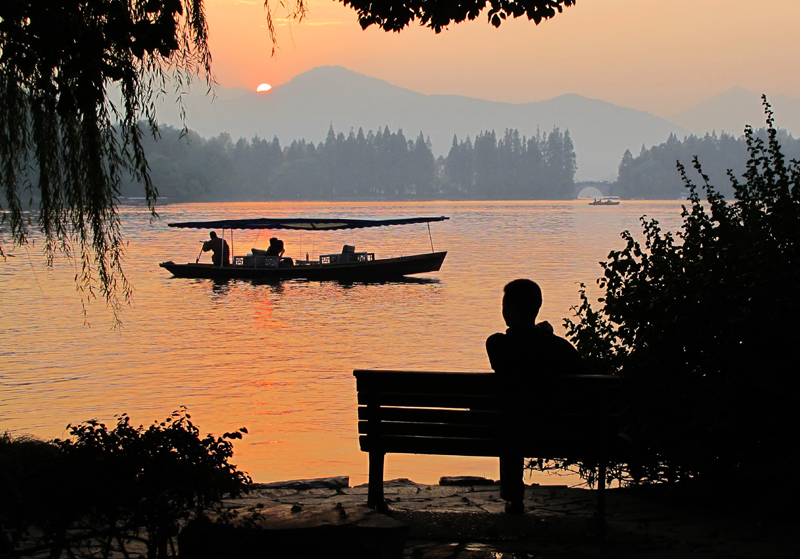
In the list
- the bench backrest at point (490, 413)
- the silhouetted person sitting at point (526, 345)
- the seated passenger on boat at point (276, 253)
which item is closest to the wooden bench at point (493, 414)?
the bench backrest at point (490, 413)

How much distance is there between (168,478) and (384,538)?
3.31ft

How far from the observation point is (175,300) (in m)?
32.3

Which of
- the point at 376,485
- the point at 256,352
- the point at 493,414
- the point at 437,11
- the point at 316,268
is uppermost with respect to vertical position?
the point at 437,11

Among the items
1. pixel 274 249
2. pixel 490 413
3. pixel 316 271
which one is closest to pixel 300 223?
pixel 274 249

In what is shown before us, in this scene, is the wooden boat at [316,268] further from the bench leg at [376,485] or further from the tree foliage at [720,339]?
the bench leg at [376,485]

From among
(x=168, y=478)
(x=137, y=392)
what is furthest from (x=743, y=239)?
(x=137, y=392)

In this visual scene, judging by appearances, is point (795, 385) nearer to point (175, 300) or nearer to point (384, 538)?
point (384, 538)

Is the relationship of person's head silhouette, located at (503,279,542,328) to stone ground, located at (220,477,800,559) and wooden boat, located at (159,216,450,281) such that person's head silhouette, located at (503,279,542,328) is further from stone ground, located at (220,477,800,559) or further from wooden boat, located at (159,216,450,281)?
wooden boat, located at (159,216,450,281)

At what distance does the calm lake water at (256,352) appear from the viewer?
11359mm

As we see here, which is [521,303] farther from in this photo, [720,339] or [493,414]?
[720,339]

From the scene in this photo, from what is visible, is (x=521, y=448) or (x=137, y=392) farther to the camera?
(x=137, y=392)

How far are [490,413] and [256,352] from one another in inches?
587

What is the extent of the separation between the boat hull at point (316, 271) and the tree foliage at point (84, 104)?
31.6 m

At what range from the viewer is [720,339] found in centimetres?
596
